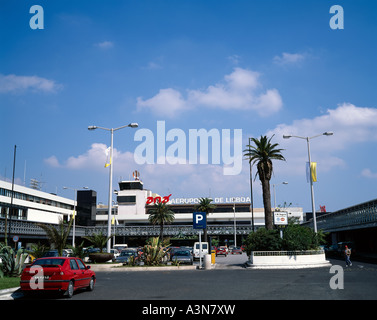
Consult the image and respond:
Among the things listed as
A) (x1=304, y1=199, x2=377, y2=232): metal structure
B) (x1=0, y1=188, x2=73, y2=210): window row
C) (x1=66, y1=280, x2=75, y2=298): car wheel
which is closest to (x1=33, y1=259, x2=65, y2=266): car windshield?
(x1=66, y1=280, x2=75, y2=298): car wheel

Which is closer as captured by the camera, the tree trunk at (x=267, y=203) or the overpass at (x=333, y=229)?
the tree trunk at (x=267, y=203)

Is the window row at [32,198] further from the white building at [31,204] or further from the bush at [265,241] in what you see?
the bush at [265,241]

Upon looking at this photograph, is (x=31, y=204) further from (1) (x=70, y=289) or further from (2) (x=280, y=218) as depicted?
(1) (x=70, y=289)

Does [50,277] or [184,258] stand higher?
[50,277]

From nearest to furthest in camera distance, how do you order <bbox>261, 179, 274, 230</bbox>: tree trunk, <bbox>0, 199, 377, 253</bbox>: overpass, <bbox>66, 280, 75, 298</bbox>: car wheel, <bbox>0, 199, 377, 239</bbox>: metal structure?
<bbox>66, 280, 75, 298</bbox>: car wheel → <bbox>261, 179, 274, 230</bbox>: tree trunk → <bbox>0, 199, 377, 239</bbox>: metal structure → <bbox>0, 199, 377, 253</bbox>: overpass

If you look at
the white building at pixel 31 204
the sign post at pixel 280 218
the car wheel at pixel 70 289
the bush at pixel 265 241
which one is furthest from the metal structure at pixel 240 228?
the car wheel at pixel 70 289

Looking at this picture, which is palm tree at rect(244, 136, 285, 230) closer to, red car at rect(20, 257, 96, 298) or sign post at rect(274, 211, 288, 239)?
sign post at rect(274, 211, 288, 239)

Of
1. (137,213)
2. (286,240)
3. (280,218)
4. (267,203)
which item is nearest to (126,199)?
(137,213)

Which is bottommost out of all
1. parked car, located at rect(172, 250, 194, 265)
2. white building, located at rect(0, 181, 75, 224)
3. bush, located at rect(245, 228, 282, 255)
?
parked car, located at rect(172, 250, 194, 265)

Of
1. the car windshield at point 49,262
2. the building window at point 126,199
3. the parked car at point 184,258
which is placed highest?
the building window at point 126,199

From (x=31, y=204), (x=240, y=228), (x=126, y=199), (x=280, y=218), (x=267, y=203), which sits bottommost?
(x=280, y=218)

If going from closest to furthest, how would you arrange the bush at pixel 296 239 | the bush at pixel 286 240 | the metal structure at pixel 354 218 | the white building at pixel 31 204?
the bush at pixel 296 239 < the bush at pixel 286 240 < the metal structure at pixel 354 218 < the white building at pixel 31 204
